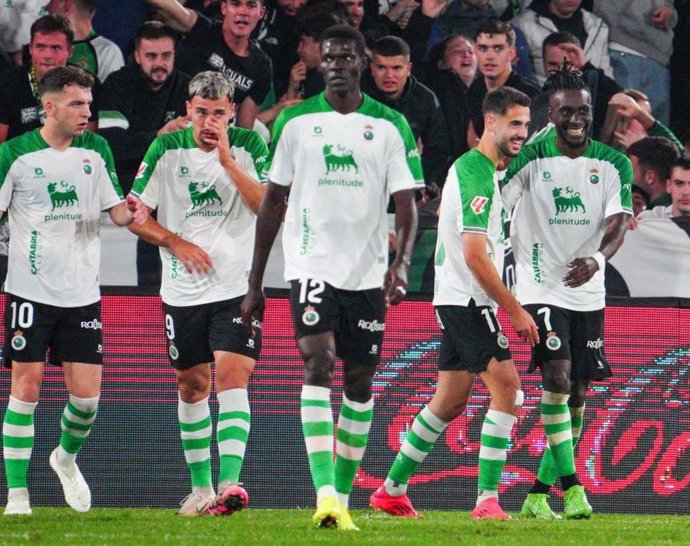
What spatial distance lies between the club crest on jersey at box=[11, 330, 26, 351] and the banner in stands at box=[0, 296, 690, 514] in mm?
1425

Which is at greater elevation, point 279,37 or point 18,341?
point 279,37

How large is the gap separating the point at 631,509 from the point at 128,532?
400cm

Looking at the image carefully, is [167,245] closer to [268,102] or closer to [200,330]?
[200,330]

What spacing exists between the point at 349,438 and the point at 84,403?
2.04m

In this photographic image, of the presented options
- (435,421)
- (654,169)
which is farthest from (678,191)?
(435,421)

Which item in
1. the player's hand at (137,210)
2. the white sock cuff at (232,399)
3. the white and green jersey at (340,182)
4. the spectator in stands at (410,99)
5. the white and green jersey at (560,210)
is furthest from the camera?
the spectator in stands at (410,99)

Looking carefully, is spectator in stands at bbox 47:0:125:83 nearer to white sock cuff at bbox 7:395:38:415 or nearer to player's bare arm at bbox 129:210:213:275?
player's bare arm at bbox 129:210:213:275

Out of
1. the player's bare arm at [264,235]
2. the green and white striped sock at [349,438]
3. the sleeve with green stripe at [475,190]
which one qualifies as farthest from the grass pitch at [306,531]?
the sleeve with green stripe at [475,190]

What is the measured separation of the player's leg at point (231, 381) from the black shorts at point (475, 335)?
1093 millimetres

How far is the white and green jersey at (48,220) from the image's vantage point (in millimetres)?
7965

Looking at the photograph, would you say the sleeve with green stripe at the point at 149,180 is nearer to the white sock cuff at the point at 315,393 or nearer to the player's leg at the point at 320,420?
the player's leg at the point at 320,420

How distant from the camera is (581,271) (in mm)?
7824

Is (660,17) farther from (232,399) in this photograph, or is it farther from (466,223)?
(232,399)

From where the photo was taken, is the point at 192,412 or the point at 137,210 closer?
the point at 137,210
